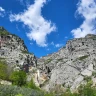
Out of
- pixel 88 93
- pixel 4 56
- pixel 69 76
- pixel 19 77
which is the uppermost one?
pixel 4 56

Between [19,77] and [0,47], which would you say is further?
[0,47]

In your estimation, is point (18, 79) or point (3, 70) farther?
point (3, 70)

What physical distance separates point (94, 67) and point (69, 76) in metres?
21.2

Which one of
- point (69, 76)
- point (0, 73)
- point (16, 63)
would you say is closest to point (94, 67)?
point (69, 76)

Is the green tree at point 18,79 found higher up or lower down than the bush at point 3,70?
lower down

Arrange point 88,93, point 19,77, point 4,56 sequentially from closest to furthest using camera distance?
point 88,93 < point 19,77 < point 4,56

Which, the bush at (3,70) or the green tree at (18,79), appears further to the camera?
the bush at (3,70)

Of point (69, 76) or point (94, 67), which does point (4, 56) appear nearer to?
point (69, 76)

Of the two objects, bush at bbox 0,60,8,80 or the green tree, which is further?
bush at bbox 0,60,8,80

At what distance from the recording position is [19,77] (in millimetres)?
144750

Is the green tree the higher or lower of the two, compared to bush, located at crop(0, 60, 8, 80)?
lower

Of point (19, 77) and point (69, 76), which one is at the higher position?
point (69, 76)

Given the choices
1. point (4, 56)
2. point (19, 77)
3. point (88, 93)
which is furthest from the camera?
point (4, 56)

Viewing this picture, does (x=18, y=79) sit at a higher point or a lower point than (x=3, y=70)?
lower
